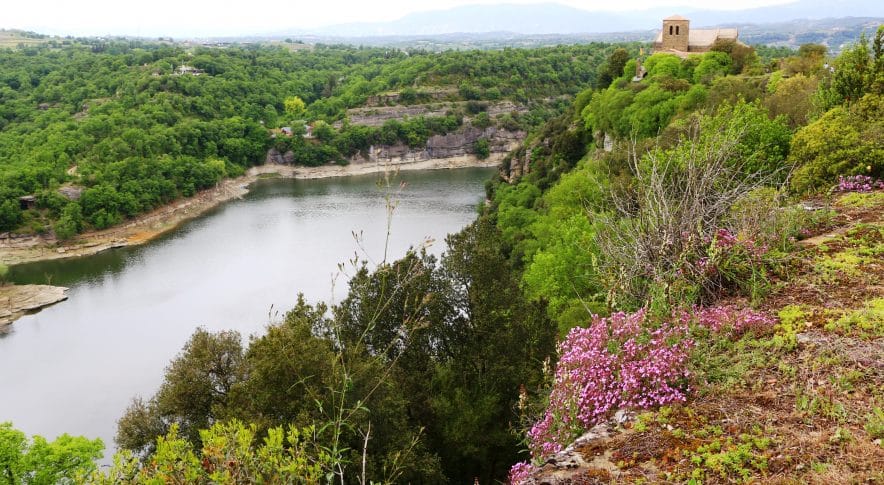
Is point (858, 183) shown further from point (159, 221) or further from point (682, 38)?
point (159, 221)

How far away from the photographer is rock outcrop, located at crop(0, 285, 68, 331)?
29047 mm

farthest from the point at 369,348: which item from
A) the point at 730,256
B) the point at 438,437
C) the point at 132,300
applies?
the point at 132,300

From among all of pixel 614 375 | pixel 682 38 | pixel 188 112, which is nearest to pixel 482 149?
pixel 188 112

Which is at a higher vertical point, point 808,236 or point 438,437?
point 808,236

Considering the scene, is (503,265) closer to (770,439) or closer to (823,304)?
(823,304)

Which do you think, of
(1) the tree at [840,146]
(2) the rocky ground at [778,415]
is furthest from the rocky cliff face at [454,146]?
(2) the rocky ground at [778,415]

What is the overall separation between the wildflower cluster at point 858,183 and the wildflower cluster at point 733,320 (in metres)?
→ 4.45

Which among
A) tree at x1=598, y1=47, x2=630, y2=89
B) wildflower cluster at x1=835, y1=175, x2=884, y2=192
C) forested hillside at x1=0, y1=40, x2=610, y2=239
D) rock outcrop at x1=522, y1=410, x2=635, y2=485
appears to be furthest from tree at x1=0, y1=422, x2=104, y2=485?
forested hillside at x1=0, y1=40, x2=610, y2=239

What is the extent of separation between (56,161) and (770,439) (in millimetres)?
53675

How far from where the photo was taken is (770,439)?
12.6 ft

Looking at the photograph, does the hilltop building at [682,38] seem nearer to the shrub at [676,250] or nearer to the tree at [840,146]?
the tree at [840,146]

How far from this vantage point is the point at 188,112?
63344mm

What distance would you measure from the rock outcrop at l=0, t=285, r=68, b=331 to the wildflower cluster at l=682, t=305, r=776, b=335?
3146 centimetres

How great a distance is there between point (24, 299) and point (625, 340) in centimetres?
3372
